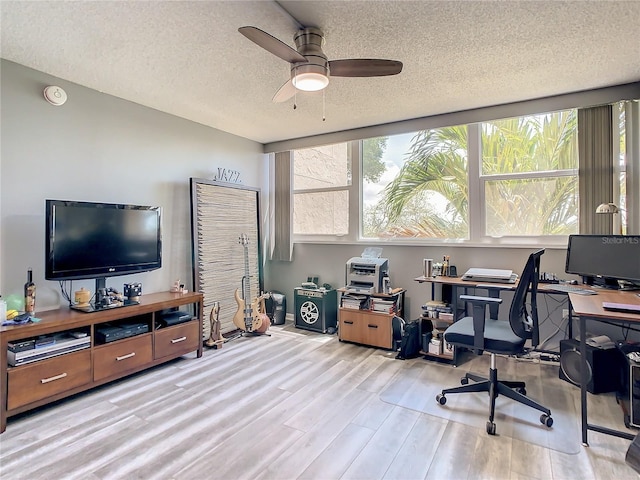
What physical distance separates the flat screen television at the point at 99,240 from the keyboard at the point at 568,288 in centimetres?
359

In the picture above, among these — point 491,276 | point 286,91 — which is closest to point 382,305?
point 491,276

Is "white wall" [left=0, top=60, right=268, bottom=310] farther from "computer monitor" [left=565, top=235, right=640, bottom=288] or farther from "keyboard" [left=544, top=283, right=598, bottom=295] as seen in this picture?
"computer monitor" [left=565, top=235, right=640, bottom=288]

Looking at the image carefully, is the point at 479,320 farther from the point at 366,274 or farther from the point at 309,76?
the point at 309,76

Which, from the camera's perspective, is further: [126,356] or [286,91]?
[126,356]

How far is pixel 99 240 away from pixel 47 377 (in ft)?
3.55

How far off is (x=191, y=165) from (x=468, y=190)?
3.14 meters

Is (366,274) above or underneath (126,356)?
above

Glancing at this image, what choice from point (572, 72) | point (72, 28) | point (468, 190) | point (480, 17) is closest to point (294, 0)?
point (480, 17)

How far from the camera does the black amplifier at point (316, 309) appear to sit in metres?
4.26

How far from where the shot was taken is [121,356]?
2775 millimetres

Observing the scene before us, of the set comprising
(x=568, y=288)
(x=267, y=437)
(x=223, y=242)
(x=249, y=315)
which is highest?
(x=223, y=242)

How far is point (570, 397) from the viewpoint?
2564 mm

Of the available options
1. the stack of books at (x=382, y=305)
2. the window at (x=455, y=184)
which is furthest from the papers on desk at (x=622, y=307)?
the stack of books at (x=382, y=305)

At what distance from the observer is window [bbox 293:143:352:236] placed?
453 cm
